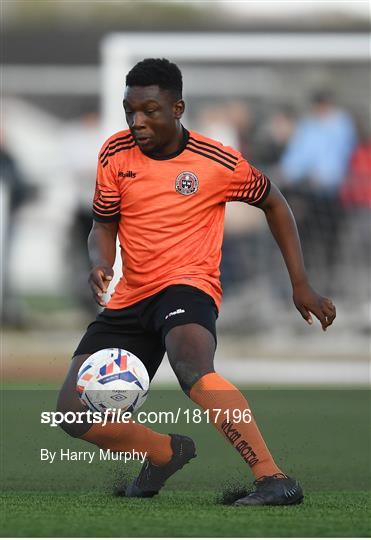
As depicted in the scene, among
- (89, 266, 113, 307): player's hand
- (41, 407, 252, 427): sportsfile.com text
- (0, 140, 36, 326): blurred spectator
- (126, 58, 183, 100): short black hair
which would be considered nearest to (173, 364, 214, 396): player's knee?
(41, 407, 252, 427): sportsfile.com text

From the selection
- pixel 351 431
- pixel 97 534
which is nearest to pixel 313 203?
pixel 351 431

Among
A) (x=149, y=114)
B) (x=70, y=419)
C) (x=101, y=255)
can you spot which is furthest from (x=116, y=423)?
(x=149, y=114)

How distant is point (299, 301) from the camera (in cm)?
704

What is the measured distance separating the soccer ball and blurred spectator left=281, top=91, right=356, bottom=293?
10363mm

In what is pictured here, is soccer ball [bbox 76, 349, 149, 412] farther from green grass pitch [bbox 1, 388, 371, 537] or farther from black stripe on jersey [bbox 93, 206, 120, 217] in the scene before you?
black stripe on jersey [bbox 93, 206, 120, 217]

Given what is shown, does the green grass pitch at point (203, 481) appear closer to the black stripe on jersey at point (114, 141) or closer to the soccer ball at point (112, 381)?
the soccer ball at point (112, 381)

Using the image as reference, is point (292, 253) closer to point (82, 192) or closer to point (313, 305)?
point (313, 305)

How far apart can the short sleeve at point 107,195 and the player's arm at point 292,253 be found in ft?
2.48

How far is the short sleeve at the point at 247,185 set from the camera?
7.05 meters

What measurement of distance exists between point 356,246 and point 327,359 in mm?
1632

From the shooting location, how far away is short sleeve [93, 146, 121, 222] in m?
7.00

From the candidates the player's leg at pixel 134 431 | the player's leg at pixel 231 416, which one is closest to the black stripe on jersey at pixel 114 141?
the player's leg at pixel 134 431

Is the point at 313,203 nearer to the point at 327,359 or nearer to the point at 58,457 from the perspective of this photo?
the point at 327,359

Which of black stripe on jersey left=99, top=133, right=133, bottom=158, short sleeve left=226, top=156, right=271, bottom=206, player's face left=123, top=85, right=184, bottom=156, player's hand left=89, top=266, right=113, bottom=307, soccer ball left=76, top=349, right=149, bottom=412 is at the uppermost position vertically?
player's face left=123, top=85, right=184, bottom=156
